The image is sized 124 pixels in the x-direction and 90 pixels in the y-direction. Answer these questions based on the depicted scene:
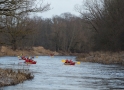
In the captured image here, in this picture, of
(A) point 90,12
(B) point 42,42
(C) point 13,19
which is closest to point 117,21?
(A) point 90,12

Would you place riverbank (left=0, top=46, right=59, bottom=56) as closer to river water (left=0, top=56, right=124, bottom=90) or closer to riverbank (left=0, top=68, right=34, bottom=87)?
river water (left=0, top=56, right=124, bottom=90)

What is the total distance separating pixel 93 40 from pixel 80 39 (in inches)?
1359

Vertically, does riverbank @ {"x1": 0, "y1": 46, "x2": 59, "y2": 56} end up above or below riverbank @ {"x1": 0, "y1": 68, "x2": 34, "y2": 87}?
above

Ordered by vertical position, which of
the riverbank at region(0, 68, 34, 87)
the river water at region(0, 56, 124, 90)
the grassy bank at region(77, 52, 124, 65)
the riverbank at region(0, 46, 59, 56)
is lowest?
the river water at region(0, 56, 124, 90)

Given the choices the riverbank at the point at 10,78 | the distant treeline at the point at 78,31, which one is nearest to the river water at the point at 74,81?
the riverbank at the point at 10,78

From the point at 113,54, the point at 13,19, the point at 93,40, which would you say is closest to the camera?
the point at 13,19

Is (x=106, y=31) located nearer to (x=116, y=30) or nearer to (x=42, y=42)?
(x=116, y=30)

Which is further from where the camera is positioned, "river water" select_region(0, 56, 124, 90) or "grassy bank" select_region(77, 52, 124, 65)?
"grassy bank" select_region(77, 52, 124, 65)

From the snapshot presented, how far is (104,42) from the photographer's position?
167ft

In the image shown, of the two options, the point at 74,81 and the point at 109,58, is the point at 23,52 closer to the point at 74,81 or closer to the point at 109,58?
the point at 109,58

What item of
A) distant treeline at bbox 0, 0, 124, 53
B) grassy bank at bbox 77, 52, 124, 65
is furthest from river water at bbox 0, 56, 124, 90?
grassy bank at bbox 77, 52, 124, 65

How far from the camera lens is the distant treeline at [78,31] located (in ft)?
60.6

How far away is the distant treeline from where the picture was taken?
18.5m

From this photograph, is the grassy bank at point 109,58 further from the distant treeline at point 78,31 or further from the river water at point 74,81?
the river water at point 74,81
